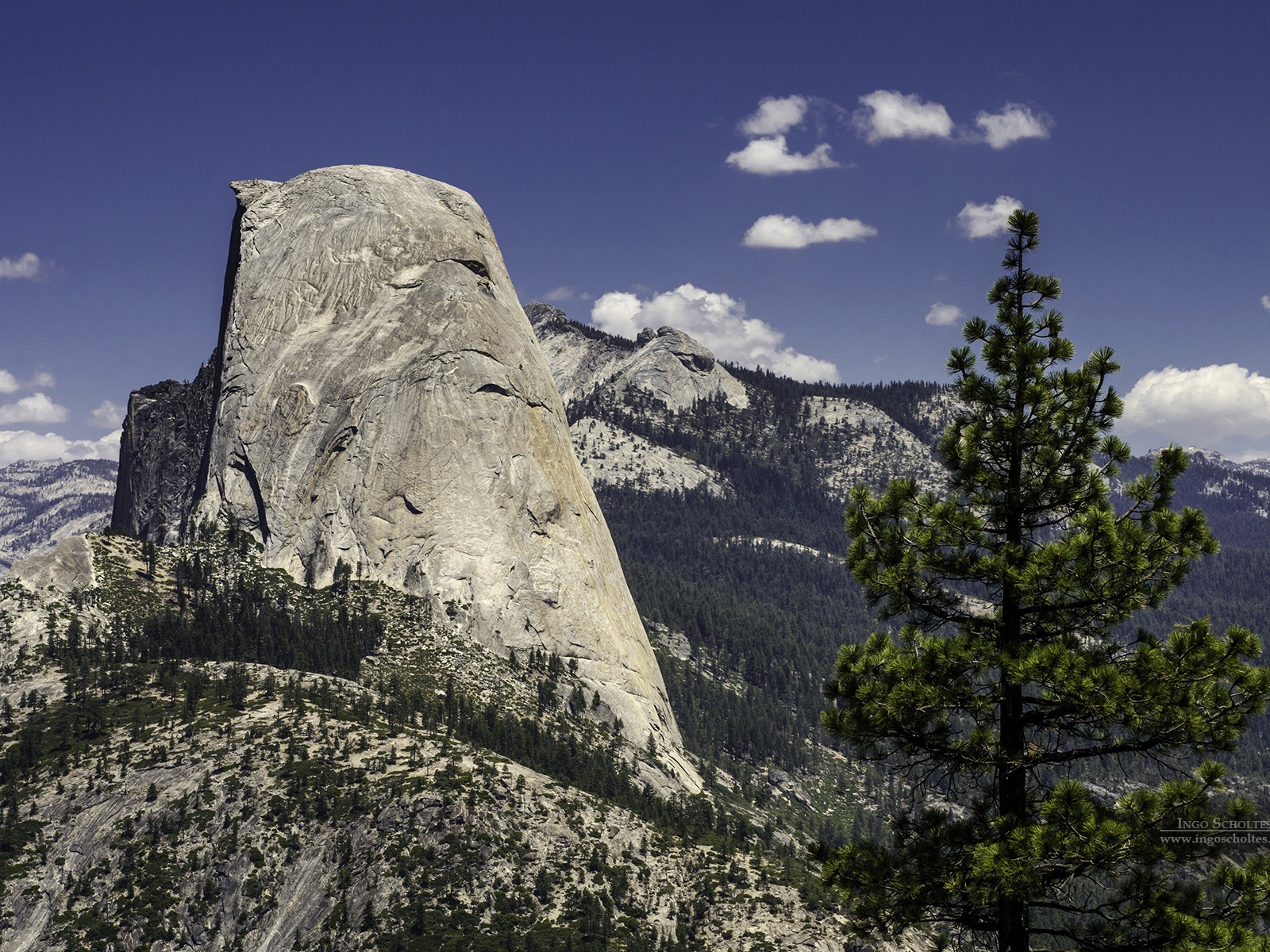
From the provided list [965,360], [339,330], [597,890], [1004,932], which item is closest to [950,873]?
[1004,932]

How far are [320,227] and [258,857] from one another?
110446 millimetres

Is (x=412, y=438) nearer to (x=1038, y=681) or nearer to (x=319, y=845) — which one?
(x=319, y=845)

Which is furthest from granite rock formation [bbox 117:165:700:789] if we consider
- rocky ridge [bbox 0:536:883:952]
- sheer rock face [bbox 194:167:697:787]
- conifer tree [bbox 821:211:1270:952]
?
conifer tree [bbox 821:211:1270:952]

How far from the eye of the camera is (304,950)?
8800 cm

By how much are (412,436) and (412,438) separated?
365mm

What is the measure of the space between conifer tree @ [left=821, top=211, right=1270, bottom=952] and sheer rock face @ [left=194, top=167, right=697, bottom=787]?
129863 mm

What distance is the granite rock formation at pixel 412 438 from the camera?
15175 cm

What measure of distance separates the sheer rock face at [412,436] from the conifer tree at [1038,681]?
130 metres

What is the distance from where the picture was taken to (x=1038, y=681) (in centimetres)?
1903

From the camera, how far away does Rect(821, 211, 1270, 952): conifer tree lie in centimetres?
1859

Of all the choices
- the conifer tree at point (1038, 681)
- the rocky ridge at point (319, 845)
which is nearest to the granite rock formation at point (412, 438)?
the rocky ridge at point (319, 845)

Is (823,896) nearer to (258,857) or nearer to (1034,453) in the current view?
(258,857)

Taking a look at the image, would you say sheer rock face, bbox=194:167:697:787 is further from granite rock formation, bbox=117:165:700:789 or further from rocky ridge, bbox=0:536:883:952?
rocky ridge, bbox=0:536:883:952

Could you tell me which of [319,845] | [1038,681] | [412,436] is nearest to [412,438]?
[412,436]
